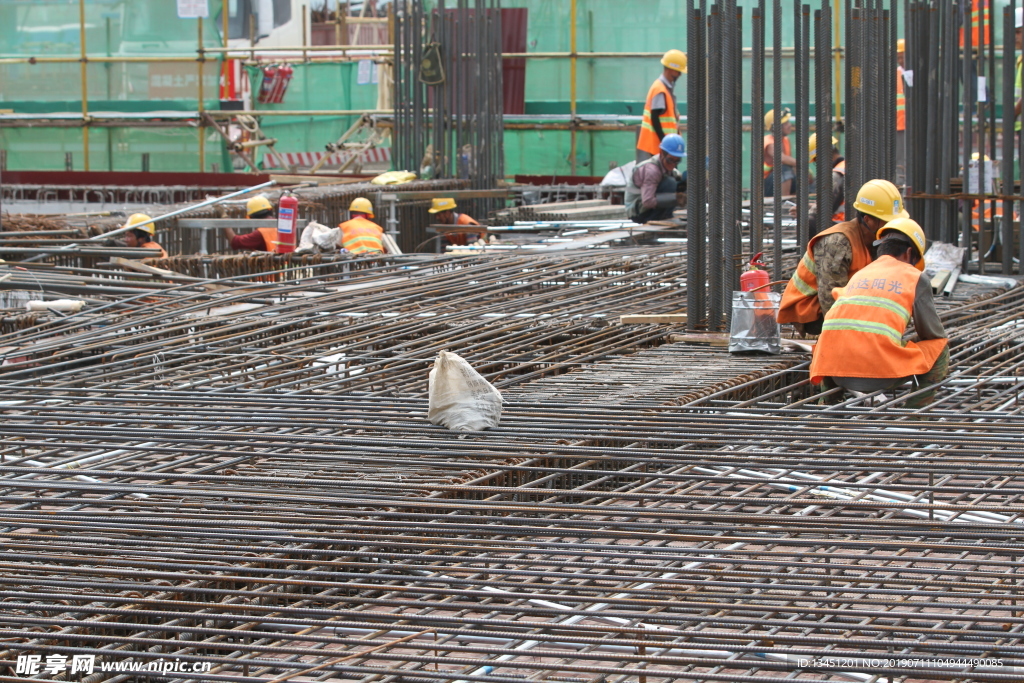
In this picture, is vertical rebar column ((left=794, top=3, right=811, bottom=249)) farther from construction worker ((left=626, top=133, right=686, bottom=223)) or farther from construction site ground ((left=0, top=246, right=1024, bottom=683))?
construction worker ((left=626, top=133, right=686, bottom=223))

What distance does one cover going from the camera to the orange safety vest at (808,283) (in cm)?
709

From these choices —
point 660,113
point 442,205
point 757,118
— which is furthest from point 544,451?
point 442,205

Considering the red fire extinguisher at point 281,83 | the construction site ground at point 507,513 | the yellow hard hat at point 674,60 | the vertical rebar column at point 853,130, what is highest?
the red fire extinguisher at point 281,83

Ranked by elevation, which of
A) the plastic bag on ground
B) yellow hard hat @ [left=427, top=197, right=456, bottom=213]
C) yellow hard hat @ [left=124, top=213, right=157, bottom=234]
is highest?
yellow hard hat @ [left=427, top=197, right=456, bottom=213]

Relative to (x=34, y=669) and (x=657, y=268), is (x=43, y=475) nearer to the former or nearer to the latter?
(x=34, y=669)

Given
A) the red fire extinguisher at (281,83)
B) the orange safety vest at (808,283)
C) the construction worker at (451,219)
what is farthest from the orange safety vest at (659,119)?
the red fire extinguisher at (281,83)

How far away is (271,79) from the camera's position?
21.4 meters

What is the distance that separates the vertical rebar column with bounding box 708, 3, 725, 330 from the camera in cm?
778

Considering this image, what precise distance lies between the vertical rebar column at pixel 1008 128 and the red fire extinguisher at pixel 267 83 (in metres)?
13.8

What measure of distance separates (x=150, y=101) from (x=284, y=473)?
17.4 m

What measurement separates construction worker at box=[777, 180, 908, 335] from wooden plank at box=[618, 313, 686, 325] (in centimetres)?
107

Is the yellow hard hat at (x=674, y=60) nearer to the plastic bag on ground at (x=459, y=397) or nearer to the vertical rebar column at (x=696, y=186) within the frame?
the vertical rebar column at (x=696, y=186)

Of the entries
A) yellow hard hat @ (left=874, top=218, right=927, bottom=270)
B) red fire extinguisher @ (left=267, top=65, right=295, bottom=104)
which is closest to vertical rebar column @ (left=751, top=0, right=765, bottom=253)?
yellow hard hat @ (left=874, top=218, right=927, bottom=270)

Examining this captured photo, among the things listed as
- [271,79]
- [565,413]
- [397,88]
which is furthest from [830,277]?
[271,79]
